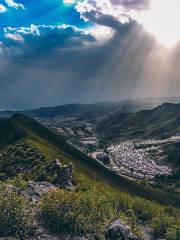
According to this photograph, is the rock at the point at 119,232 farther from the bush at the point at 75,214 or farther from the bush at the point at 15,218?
the bush at the point at 15,218

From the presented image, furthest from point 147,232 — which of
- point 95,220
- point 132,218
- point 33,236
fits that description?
point 33,236

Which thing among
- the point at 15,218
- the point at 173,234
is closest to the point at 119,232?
the point at 173,234

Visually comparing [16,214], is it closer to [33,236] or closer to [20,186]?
[33,236]

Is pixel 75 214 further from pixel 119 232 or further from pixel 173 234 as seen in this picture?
pixel 173 234

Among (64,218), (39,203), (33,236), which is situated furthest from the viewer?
(39,203)

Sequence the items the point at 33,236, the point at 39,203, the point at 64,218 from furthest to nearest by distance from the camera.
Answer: the point at 39,203 < the point at 64,218 < the point at 33,236

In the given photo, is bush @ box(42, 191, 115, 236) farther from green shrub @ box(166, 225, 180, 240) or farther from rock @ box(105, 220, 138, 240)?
green shrub @ box(166, 225, 180, 240)

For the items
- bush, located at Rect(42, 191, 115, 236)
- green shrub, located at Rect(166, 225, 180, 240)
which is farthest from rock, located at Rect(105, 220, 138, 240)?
green shrub, located at Rect(166, 225, 180, 240)
